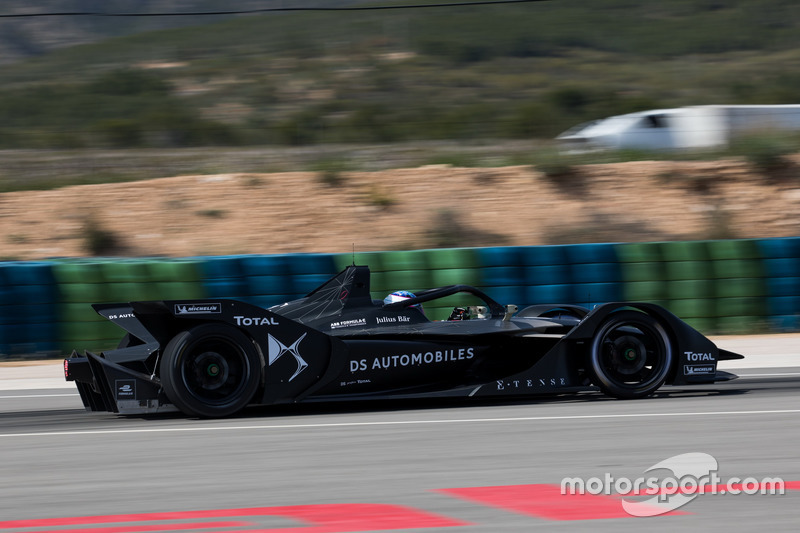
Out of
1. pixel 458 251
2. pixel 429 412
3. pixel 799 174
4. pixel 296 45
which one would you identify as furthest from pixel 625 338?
pixel 296 45

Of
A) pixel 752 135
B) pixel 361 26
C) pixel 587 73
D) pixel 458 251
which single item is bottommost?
pixel 458 251

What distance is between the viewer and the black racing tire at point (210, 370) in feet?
23.3

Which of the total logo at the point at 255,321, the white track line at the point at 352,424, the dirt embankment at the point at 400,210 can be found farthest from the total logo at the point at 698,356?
the dirt embankment at the point at 400,210

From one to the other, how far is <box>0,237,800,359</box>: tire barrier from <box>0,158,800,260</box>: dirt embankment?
4.60m

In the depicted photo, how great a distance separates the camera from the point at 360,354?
24.7 feet

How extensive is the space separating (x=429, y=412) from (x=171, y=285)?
5773 mm

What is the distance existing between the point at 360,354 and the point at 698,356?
269 cm

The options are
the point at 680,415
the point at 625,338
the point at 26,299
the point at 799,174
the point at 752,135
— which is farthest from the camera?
the point at 752,135

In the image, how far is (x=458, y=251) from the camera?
1307cm

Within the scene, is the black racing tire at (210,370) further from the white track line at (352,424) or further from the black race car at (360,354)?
the white track line at (352,424)

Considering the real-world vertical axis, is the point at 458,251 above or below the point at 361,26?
below

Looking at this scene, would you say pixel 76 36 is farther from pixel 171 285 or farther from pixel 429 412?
pixel 429 412

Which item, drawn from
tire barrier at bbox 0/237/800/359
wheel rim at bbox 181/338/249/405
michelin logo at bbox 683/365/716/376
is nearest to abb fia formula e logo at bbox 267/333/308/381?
wheel rim at bbox 181/338/249/405

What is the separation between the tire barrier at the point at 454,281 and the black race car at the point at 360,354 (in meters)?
4.44
